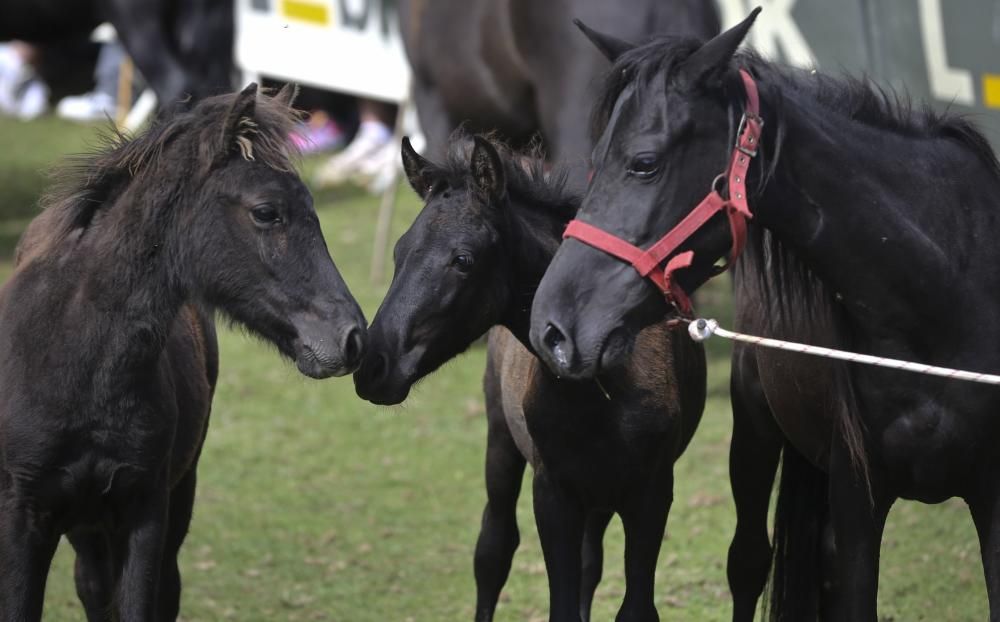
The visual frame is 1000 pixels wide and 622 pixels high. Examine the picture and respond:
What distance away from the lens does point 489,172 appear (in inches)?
177

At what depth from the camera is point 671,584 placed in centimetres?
632

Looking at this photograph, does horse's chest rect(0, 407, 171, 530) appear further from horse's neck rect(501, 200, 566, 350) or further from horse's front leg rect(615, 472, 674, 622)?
horse's front leg rect(615, 472, 674, 622)

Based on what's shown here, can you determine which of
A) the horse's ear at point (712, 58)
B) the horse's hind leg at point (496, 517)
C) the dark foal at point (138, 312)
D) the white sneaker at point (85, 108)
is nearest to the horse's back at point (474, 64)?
the horse's hind leg at point (496, 517)

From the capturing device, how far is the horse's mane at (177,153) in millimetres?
4188

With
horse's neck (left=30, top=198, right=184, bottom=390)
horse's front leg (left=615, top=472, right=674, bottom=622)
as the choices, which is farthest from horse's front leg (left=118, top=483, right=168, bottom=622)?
horse's front leg (left=615, top=472, right=674, bottom=622)

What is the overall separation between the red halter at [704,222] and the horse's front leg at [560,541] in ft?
3.72

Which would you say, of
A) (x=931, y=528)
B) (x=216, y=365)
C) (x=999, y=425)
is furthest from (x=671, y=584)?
(x=999, y=425)

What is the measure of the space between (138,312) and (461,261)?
0.95 meters

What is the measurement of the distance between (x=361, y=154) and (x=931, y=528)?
29.8 ft

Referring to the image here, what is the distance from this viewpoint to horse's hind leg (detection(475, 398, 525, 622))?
5449 mm

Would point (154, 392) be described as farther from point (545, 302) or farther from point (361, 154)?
point (361, 154)

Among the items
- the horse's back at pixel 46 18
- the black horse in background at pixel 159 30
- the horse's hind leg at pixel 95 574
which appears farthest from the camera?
the horse's back at pixel 46 18

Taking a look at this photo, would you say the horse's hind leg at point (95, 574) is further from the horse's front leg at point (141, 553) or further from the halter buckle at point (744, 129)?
the halter buckle at point (744, 129)

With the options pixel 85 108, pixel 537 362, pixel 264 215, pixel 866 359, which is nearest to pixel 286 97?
pixel 264 215
